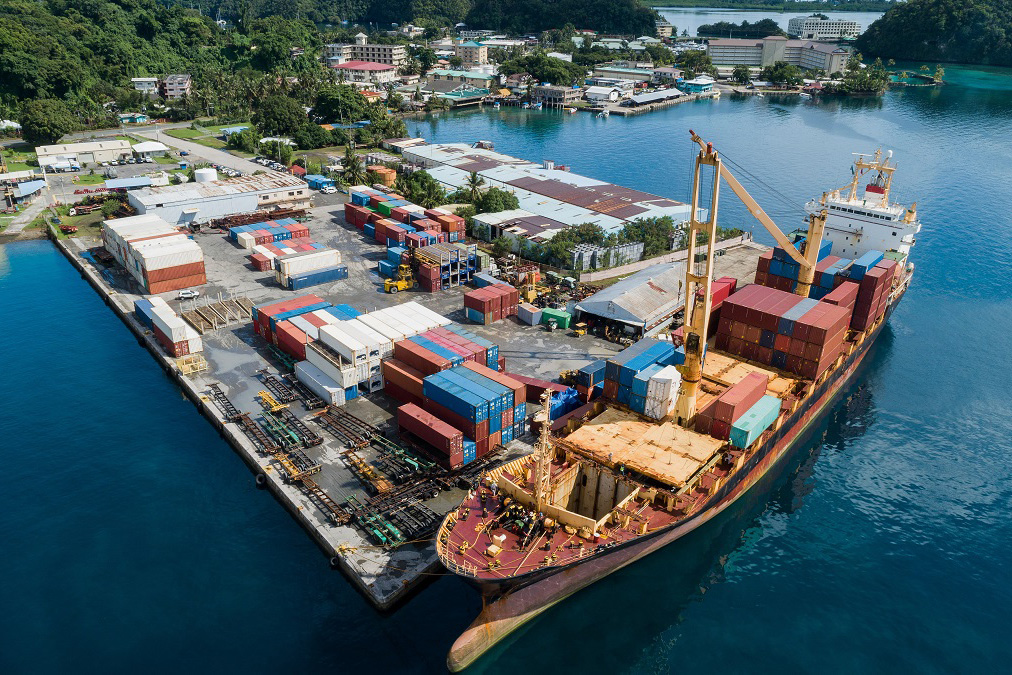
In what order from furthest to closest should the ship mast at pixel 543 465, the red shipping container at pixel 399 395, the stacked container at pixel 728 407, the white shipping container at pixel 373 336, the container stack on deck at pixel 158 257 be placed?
the container stack on deck at pixel 158 257 → the white shipping container at pixel 373 336 → the red shipping container at pixel 399 395 → the stacked container at pixel 728 407 → the ship mast at pixel 543 465

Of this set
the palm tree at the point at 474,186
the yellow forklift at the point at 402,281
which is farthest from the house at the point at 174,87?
the yellow forklift at the point at 402,281

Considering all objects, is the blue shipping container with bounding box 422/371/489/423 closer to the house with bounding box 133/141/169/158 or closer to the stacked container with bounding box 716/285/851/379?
the stacked container with bounding box 716/285/851/379

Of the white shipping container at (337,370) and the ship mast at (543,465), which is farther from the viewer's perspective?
the white shipping container at (337,370)

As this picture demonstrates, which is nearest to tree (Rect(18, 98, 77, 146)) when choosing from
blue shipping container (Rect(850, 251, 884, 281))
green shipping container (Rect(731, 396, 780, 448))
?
green shipping container (Rect(731, 396, 780, 448))

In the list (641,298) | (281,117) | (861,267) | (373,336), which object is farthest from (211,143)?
(861,267)

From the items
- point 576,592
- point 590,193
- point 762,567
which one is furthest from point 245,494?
point 590,193

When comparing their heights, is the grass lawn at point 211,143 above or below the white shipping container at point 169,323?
above

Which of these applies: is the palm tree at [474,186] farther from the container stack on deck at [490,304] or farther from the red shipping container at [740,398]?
the red shipping container at [740,398]
